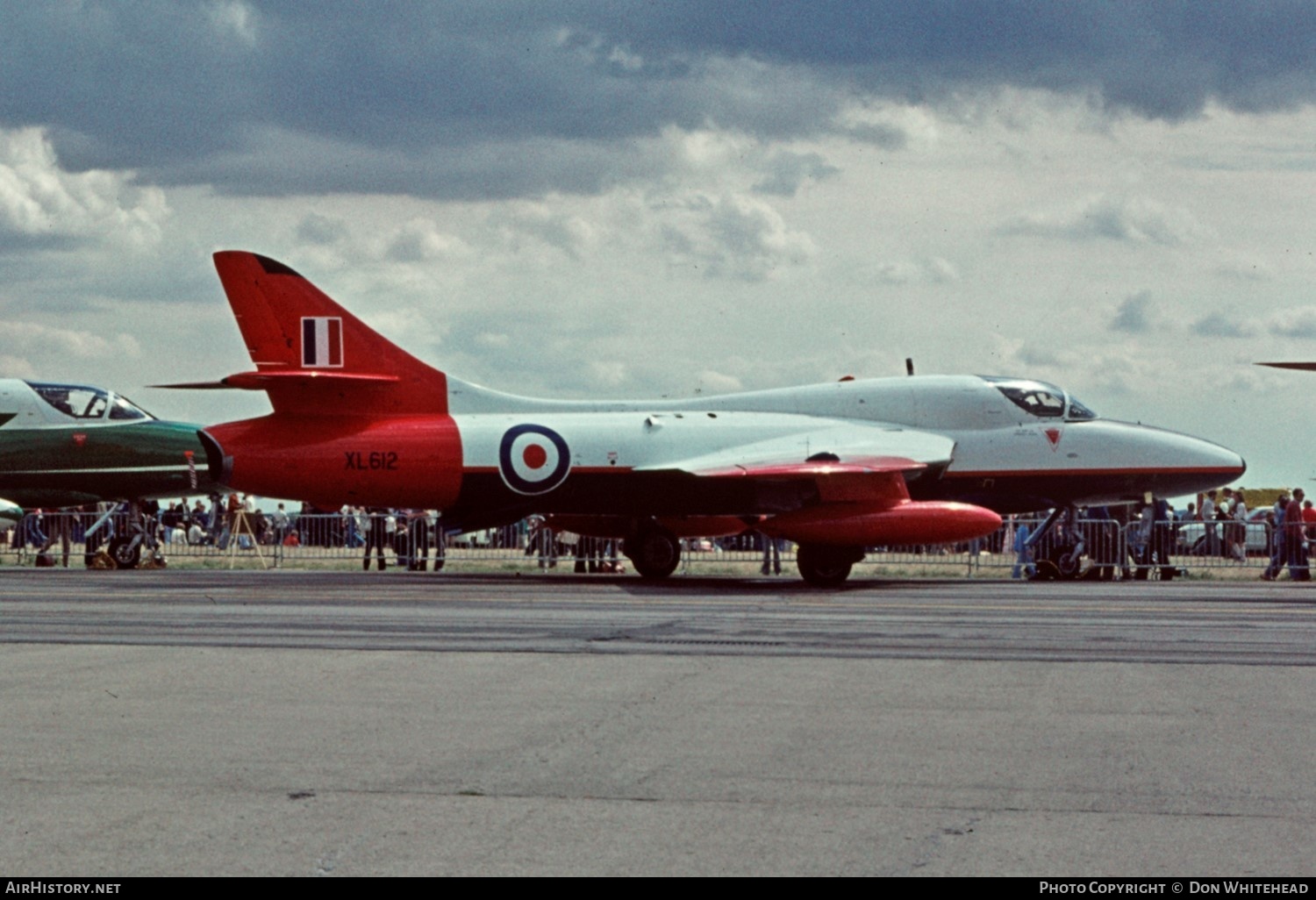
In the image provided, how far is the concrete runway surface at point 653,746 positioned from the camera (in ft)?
19.7

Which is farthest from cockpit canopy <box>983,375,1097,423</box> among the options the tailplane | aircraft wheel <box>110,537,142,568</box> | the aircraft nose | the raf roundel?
aircraft wheel <box>110,537,142,568</box>

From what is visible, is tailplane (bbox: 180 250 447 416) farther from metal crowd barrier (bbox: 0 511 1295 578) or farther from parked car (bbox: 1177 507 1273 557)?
parked car (bbox: 1177 507 1273 557)

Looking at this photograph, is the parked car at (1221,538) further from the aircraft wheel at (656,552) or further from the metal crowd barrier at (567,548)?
the aircraft wheel at (656,552)

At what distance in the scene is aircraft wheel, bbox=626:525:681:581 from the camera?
2681 cm

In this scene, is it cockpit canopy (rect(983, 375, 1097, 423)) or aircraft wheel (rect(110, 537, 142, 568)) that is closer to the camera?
cockpit canopy (rect(983, 375, 1097, 423))

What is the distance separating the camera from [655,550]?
2683cm

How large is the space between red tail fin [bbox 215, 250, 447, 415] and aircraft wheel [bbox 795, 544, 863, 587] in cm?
668

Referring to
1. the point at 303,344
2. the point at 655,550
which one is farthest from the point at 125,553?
the point at 655,550

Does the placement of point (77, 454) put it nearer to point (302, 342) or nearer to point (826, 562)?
point (302, 342)

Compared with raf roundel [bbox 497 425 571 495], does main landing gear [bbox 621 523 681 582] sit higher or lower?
lower

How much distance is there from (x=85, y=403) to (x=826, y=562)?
14.2m

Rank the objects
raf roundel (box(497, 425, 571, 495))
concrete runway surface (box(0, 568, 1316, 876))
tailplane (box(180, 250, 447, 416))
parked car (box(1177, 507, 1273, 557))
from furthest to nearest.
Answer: parked car (box(1177, 507, 1273, 557)) < raf roundel (box(497, 425, 571, 495)) < tailplane (box(180, 250, 447, 416)) < concrete runway surface (box(0, 568, 1316, 876))

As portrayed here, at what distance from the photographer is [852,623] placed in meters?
16.2
